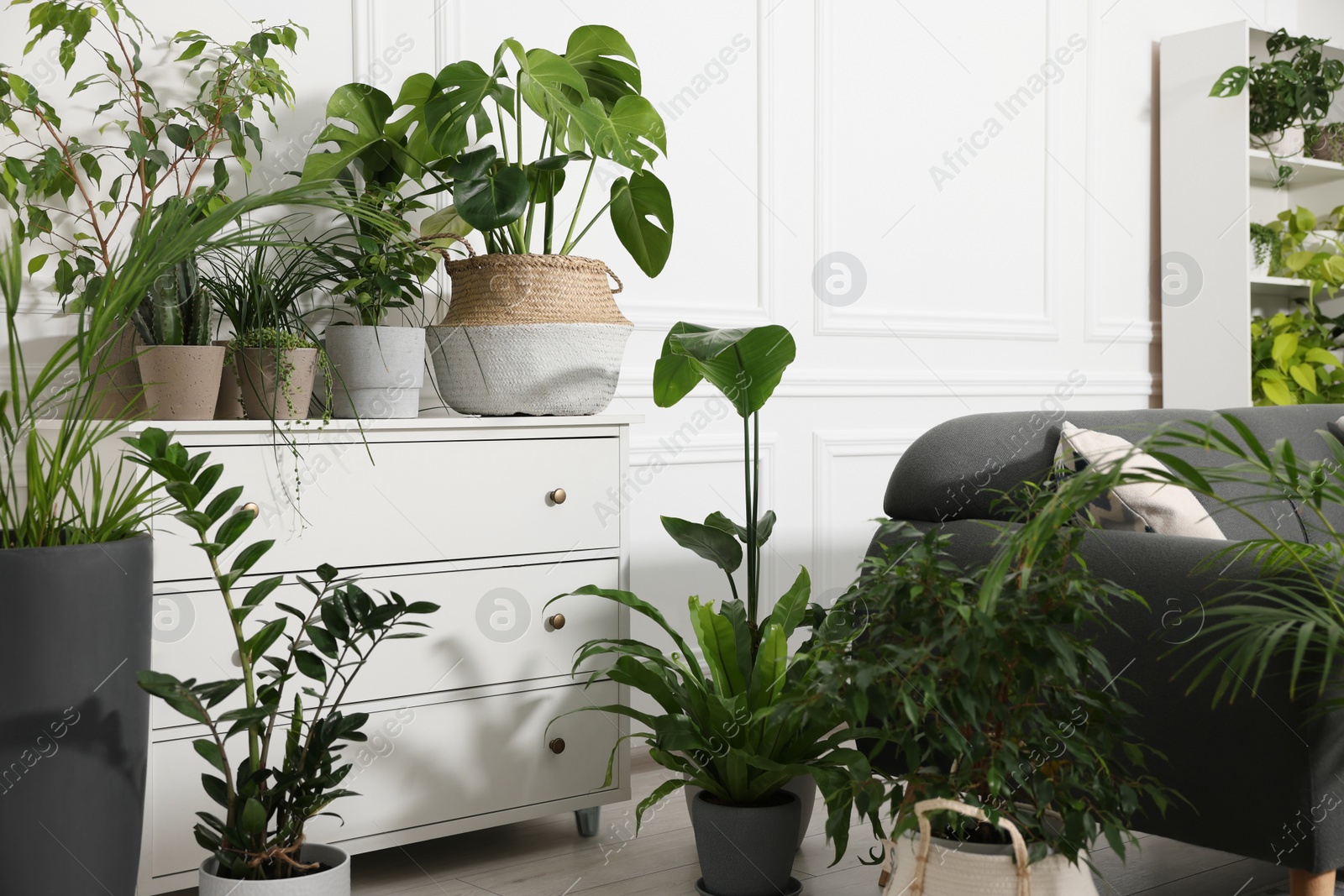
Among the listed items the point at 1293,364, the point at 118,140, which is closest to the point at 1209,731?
the point at 118,140

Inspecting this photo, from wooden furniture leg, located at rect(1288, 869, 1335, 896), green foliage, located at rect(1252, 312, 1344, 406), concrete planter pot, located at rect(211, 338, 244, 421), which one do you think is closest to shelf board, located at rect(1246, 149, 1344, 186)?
green foliage, located at rect(1252, 312, 1344, 406)

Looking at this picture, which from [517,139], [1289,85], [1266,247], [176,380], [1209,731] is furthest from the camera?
[1266,247]

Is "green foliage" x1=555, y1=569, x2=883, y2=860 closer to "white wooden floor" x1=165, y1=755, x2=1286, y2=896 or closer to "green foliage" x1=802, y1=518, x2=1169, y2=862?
"white wooden floor" x1=165, y1=755, x2=1286, y2=896

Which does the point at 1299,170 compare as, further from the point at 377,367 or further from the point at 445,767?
the point at 445,767

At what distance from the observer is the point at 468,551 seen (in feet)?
6.76

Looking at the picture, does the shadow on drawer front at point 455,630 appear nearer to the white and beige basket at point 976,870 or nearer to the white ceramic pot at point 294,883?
the white ceramic pot at point 294,883

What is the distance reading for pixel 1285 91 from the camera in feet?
12.3

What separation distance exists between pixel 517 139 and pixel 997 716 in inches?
57.1

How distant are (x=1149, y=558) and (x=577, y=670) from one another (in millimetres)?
1031

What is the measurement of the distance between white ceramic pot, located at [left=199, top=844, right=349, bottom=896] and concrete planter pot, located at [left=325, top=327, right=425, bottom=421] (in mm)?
723

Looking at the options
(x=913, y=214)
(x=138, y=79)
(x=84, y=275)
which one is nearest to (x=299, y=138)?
(x=138, y=79)

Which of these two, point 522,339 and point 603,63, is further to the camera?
Answer: point 603,63

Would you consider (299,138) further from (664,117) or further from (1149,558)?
(1149,558)

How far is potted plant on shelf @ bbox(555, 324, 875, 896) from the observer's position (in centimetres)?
195
